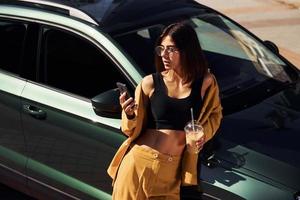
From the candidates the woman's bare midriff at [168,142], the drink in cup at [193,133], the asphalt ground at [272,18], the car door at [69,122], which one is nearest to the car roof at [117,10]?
the car door at [69,122]

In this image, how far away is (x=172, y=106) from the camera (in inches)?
118

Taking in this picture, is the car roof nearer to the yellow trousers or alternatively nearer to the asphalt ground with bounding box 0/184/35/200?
the yellow trousers

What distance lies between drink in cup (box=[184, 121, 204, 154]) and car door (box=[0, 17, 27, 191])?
170 cm

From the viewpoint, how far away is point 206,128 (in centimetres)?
304

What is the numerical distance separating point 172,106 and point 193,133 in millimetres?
217

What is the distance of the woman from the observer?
2.96 m

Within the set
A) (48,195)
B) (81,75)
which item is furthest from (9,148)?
(81,75)

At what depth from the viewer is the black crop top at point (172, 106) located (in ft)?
9.85

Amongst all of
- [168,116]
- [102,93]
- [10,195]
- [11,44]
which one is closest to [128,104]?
[168,116]

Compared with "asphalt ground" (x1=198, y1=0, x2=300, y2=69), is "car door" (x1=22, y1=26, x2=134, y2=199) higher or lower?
lower

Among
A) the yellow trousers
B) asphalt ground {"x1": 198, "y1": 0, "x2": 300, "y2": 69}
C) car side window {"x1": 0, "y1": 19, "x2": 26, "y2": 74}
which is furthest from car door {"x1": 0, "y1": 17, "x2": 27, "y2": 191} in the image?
asphalt ground {"x1": 198, "y1": 0, "x2": 300, "y2": 69}

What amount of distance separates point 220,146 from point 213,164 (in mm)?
132

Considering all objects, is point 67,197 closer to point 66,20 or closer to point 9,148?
point 9,148

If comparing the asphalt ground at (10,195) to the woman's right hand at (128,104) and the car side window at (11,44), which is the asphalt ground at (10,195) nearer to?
the car side window at (11,44)
